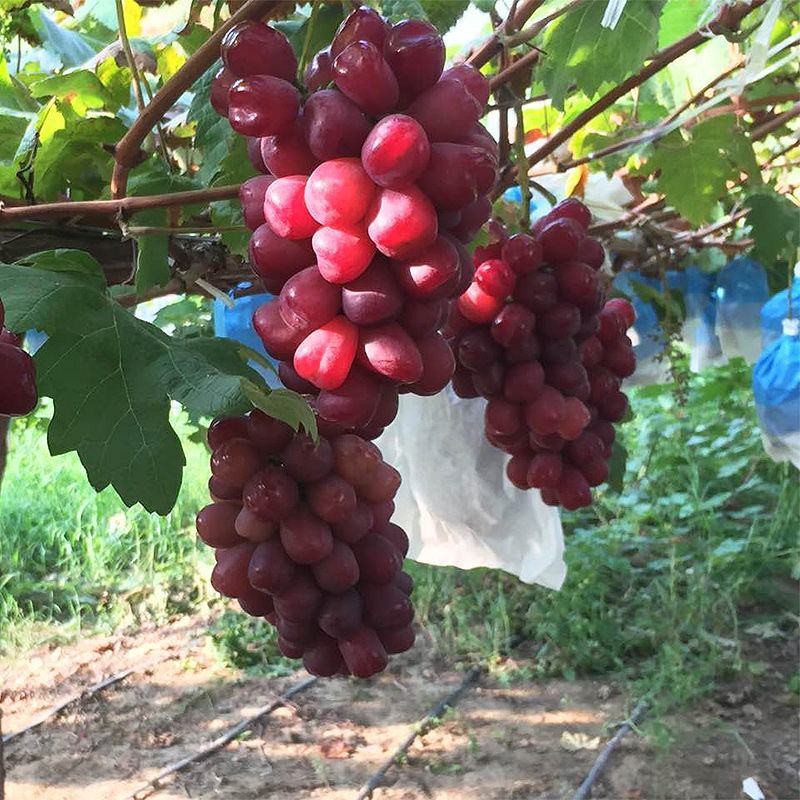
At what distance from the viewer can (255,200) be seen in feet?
1.98

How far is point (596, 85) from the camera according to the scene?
106cm

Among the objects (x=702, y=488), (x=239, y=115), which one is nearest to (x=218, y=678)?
(x=702, y=488)

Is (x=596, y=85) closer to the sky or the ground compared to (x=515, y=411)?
closer to the sky

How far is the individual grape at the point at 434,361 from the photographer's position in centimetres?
60

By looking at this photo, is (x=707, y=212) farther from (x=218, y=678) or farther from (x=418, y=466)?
(x=218, y=678)

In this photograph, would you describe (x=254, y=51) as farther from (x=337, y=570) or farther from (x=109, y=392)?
(x=337, y=570)

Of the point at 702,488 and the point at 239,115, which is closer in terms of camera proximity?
the point at 239,115

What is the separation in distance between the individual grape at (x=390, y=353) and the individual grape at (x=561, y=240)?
469 mm

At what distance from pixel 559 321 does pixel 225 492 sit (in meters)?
0.44

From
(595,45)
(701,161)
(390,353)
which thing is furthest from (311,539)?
(701,161)

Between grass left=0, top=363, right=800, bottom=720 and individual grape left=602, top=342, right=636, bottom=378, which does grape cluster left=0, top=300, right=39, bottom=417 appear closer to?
individual grape left=602, top=342, right=636, bottom=378

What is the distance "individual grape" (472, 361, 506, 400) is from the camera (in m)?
1.01

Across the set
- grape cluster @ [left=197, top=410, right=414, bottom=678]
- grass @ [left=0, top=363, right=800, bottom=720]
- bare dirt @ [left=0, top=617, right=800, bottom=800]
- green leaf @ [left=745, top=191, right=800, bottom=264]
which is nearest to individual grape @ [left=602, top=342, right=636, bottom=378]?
grape cluster @ [left=197, top=410, right=414, bottom=678]

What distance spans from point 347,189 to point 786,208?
1481 millimetres
